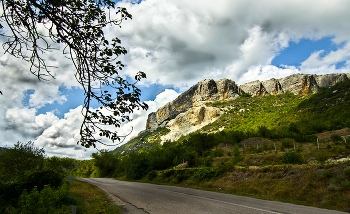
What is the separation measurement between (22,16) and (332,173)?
45.6 feet

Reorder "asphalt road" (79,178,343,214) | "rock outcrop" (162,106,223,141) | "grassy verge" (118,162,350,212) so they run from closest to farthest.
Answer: "asphalt road" (79,178,343,214) → "grassy verge" (118,162,350,212) → "rock outcrop" (162,106,223,141)

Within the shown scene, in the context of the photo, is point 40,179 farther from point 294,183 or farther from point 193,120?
point 193,120

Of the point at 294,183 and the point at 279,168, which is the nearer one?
the point at 294,183

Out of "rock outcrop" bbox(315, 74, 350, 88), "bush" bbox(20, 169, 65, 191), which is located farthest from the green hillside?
"rock outcrop" bbox(315, 74, 350, 88)

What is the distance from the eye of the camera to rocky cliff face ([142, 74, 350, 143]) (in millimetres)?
103875

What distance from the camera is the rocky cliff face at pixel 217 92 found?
341 ft

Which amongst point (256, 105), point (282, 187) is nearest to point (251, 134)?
point (282, 187)

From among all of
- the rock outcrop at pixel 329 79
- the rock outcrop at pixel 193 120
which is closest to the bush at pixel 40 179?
the rock outcrop at pixel 193 120

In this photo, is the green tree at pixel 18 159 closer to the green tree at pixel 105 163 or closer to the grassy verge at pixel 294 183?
the grassy verge at pixel 294 183

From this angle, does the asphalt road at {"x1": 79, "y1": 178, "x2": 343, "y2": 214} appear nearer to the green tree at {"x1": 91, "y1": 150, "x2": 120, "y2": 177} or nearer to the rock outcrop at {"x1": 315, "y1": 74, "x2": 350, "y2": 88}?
the green tree at {"x1": 91, "y1": 150, "x2": 120, "y2": 177}

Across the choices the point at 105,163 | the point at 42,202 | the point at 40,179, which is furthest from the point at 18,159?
the point at 105,163

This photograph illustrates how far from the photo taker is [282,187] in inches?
412

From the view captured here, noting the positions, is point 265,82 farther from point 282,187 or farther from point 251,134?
point 282,187

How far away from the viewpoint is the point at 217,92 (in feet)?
431
